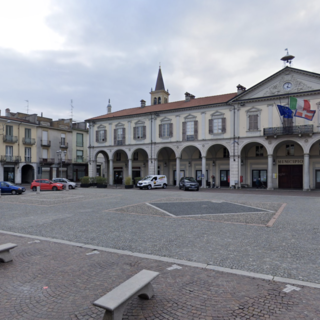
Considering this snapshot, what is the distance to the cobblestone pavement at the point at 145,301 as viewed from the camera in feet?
12.5

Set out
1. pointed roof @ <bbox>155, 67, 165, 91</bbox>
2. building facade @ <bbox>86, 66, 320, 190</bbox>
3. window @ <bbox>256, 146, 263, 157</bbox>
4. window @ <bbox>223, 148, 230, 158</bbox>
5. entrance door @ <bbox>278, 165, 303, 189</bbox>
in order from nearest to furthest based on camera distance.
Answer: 1. building facade @ <bbox>86, 66, 320, 190</bbox>
2. entrance door @ <bbox>278, 165, 303, 189</bbox>
3. window @ <bbox>256, 146, 263, 157</bbox>
4. window @ <bbox>223, 148, 230, 158</bbox>
5. pointed roof @ <bbox>155, 67, 165, 91</bbox>

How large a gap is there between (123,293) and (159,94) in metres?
48.0

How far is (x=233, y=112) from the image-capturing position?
31.2m

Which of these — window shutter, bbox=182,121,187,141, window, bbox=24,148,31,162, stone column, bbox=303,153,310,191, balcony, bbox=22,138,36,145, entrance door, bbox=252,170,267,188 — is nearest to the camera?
stone column, bbox=303,153,310,191

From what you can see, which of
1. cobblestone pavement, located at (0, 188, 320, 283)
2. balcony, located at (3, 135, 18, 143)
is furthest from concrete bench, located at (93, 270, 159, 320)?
balcony, located at (3, 135, 18, 143)

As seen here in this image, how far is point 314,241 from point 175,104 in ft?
102

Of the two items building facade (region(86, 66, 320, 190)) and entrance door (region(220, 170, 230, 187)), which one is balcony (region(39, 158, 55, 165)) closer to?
building facade (region(86, 66, 320, 190))

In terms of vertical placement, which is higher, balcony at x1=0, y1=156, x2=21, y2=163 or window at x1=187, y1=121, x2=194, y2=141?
window at x1=187, y1=121, x2=194, y2=141

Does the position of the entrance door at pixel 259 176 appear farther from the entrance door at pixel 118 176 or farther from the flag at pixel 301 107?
the entrance door at pixel 118 176

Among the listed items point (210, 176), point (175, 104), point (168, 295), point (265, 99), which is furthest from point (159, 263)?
point (175, 104)

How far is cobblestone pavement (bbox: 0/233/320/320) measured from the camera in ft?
12.5

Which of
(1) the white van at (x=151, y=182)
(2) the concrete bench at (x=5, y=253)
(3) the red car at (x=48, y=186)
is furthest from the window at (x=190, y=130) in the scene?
(2) the concrete bench at (x=5, y=253)

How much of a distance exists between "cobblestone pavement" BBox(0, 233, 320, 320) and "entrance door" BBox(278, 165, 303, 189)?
94.3 ft

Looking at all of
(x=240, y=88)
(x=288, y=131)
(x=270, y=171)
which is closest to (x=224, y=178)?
(x=270, y=171)
